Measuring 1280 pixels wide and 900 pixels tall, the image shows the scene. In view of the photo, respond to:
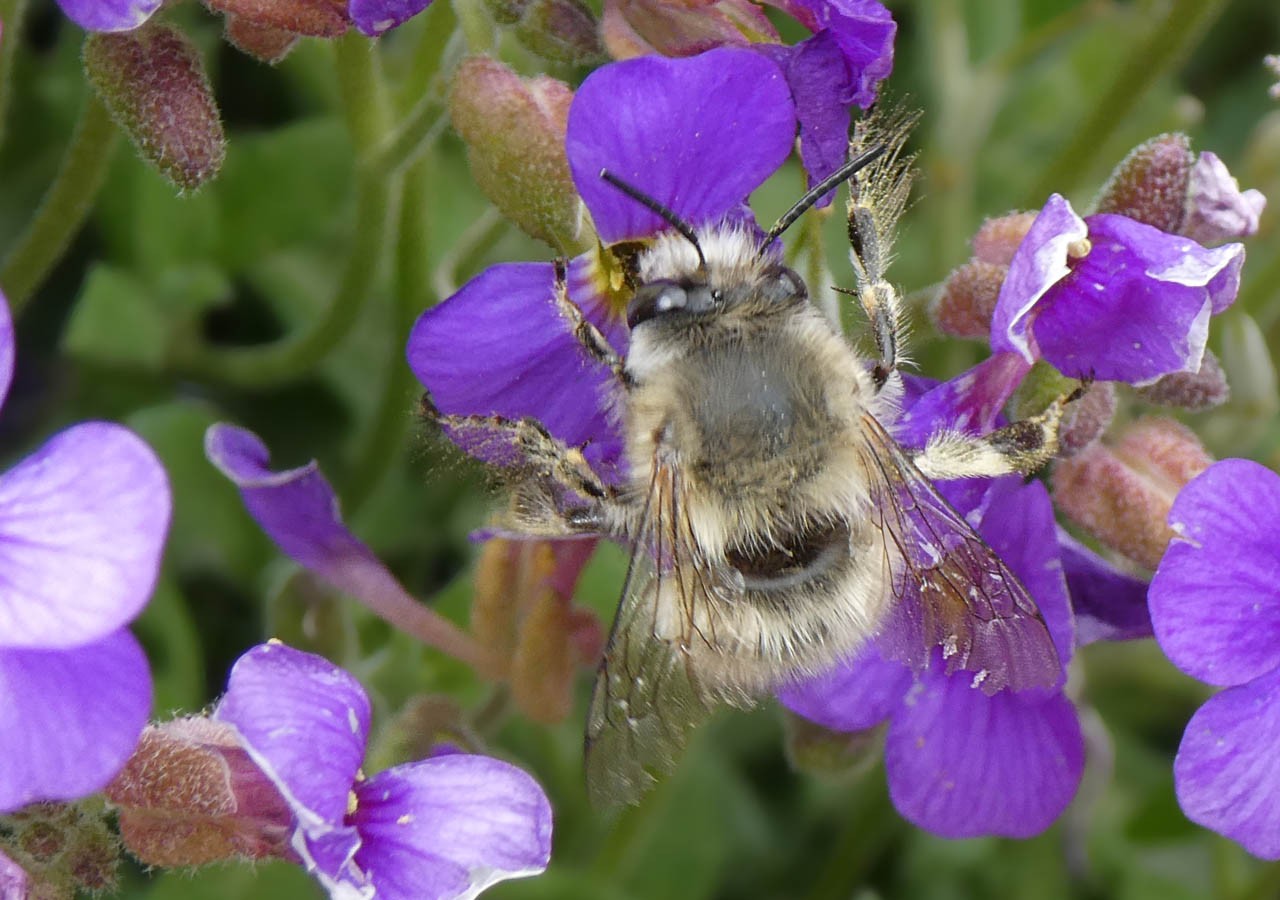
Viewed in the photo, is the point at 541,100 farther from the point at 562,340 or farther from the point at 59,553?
the point at 59,553

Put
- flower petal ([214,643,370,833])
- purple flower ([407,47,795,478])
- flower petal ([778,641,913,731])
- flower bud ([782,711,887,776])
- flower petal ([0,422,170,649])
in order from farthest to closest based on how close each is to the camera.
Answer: flower bud ([782,711,887,776]) < flower petal ([778,641,913,731]) < purple flower ([407,47,795,478]) < flower petal ([214,643,370,833]) < flower petal ([0,422,170,649])

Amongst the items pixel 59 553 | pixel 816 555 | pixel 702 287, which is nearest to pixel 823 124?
pixel 702 287

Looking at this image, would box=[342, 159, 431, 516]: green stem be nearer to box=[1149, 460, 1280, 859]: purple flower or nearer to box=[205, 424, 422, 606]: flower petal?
box=[205, 424, 422, 606]: flower petal

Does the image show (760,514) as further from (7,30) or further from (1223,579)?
(7,30)

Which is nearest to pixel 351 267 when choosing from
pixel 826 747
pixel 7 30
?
pixel 7 30

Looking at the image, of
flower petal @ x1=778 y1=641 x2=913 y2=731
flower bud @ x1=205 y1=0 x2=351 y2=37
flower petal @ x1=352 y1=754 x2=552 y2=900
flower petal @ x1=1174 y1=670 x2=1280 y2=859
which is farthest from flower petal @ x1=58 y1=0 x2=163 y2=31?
flower petal @ x1=1174 y1=670 x2=1280 y2=859

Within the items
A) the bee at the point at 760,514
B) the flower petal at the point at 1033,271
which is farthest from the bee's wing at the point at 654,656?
the flower petal at the point at 1033,271

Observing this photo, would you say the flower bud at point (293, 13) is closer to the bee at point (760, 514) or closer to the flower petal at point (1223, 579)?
the bee at point (760, 514)
